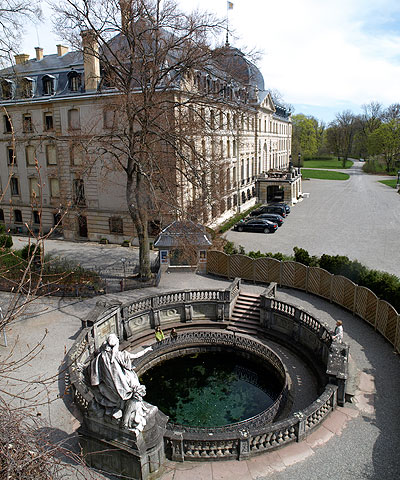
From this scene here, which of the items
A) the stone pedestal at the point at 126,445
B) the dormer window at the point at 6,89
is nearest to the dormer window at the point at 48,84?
the dormer window at the point at 6,89

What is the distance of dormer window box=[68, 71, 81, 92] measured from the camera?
33.2 metres

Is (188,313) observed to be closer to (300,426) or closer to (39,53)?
(300,426)

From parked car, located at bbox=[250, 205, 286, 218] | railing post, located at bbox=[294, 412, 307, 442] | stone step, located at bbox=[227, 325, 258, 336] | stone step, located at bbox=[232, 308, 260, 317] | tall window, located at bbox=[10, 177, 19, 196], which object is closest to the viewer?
railing post, located at bbox=[294, 412, 307, 442]

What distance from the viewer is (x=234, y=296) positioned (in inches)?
789

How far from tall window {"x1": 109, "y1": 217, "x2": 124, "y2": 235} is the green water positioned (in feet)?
59.4

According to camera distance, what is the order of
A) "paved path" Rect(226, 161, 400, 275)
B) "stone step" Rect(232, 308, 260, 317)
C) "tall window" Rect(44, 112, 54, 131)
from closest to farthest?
"stone step" Rect(232, 308, 260, 317)
"paved path" Rect(226, 161, 400, 275)
"tall window" Rect(44, 112, 54, 131)

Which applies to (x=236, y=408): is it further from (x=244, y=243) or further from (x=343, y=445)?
(x=244, y=243)

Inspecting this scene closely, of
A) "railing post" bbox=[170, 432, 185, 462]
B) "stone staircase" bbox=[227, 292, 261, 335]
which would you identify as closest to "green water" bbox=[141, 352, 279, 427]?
"stone staircase" bbox=[227, 292, 261, 335]

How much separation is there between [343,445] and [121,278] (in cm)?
1597

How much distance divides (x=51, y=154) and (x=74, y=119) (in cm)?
443

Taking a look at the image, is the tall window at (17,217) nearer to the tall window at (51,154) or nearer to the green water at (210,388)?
the tall window at (51,154)

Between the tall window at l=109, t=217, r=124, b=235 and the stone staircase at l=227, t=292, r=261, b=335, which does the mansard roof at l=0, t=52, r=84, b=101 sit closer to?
the tall window at l=109, t=217, r=124, b=235

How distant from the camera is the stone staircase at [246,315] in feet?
62.1

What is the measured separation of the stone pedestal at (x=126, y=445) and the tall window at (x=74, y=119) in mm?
27712
